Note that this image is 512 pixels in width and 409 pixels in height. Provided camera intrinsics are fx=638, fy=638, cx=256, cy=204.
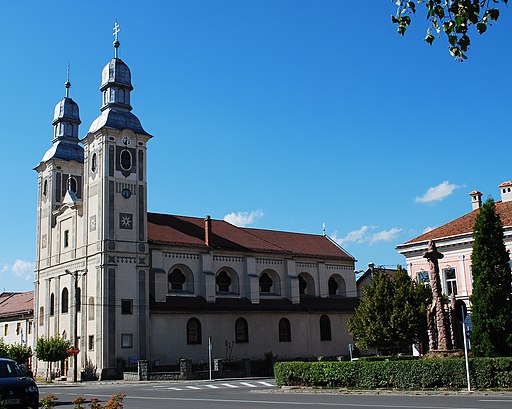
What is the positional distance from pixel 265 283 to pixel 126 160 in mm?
17354

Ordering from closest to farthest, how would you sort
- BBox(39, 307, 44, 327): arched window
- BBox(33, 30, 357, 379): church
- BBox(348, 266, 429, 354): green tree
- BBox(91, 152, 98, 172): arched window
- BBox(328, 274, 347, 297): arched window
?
1. BBox(348, 266, 429, 354): green tree
2. BBox(33, 30, 357, 379): church
3. BBox(91, 152, 98, 172): arched window
4. BBox(39, 307, 44, 327): arched window
5. BBox(328, 274, 347, 297): arched window

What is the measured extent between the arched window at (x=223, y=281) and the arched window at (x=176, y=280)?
3.49 metres

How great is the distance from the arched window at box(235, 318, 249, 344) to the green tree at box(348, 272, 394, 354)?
48.3 ft

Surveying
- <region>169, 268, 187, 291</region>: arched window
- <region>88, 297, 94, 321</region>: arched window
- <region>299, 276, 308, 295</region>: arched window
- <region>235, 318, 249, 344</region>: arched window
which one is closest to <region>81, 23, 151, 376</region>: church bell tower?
<region>88, 297, 94, 321</region>: arched window

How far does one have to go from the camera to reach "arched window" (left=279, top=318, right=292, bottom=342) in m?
56.1

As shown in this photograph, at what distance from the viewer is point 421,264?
42.1 meters

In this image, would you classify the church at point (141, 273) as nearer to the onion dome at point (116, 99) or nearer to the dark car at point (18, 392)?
the onion dome at point (116, 99)

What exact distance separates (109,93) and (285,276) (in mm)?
22688

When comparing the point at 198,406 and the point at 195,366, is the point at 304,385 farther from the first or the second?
the point at 195,366

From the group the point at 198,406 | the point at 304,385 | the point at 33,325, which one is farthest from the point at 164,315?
the point at 198,406

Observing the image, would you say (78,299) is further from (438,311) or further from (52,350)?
(438,311)

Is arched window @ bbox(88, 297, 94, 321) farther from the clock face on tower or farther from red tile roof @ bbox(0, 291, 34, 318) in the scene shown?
red tile roof @ bbox(0, 291, 34, 318)

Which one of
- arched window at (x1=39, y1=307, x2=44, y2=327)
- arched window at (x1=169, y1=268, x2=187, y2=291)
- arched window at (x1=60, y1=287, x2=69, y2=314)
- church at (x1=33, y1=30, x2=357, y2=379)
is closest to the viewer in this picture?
church at (x1=33, y1=30, x2=357, y2=379)

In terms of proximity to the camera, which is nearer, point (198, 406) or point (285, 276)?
point (198, 406)
